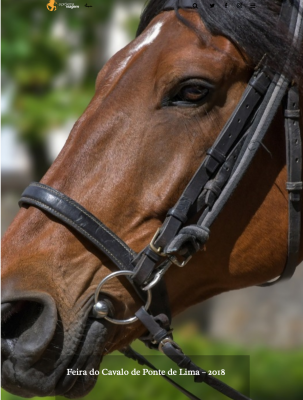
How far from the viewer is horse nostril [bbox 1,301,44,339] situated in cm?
197

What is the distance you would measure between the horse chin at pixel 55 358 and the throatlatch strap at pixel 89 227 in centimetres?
22

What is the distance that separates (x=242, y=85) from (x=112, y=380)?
8.36 ft

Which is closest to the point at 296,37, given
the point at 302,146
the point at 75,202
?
the point at 302,146

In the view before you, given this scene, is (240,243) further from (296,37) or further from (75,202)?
(296,37)

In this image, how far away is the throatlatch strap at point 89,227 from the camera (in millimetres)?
2008

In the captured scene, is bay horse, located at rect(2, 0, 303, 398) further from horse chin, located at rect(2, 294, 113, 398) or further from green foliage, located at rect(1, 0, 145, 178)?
green foliage, located at rect(1, 0, 145, 178)

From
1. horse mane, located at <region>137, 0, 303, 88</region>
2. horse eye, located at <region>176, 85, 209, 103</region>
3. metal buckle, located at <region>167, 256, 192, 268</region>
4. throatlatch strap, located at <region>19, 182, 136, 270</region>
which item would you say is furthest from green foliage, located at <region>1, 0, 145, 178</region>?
metal buckle, located at <region>167, 256, 192, 268</region>

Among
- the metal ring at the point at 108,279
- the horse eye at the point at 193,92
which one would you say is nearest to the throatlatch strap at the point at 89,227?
the metal ring at the point at 108,279

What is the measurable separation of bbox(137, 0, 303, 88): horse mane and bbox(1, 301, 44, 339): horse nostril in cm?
110

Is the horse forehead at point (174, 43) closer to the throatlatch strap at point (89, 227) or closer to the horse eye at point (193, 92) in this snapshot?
the horse eye at point (193, 92)

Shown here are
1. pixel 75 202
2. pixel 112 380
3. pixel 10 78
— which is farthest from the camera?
pixel 10 78

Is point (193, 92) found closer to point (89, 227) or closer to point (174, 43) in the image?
point (174, 43)

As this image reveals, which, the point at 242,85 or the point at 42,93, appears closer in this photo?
A: the point at 242,85

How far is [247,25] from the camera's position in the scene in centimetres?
215
